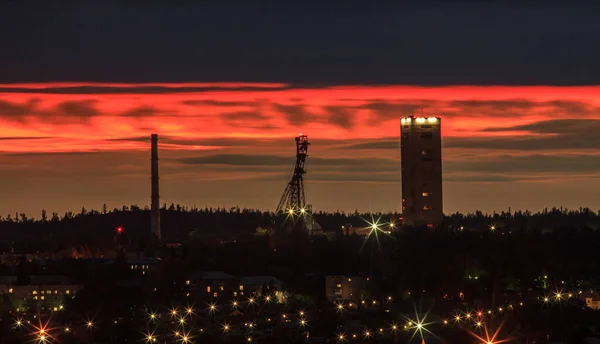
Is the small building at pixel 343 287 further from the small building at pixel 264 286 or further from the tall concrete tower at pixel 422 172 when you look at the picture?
the tall concrete tower at pixel 422 172

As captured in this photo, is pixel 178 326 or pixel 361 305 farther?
pixel 361 305

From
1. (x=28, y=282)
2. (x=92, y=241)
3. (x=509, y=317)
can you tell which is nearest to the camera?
(x=509, y=317)

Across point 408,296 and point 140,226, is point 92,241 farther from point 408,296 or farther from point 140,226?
point 408,296

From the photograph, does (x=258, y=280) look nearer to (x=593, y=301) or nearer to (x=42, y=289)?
(x=42, y=289)

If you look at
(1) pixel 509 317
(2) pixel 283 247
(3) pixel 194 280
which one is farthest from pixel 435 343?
(2) pixel 283 247

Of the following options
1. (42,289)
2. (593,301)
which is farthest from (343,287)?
(42,289)

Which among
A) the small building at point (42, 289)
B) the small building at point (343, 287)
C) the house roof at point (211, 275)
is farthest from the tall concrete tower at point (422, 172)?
the small building at point (42, 289)
